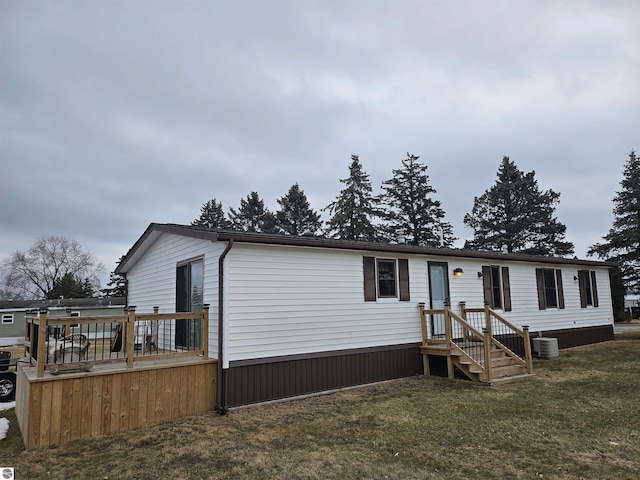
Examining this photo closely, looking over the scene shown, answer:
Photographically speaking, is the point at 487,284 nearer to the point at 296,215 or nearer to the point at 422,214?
the point at 422,214

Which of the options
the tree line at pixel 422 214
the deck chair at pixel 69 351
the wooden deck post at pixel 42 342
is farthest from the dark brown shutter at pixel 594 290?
the wooden deck post at pixel 42 342

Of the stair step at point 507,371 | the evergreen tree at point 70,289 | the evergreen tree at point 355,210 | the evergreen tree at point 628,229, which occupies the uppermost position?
the evergreen tree at point 355,210

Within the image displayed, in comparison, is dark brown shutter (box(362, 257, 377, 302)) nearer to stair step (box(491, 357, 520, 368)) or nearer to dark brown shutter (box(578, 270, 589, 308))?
stair step (box(491, 357, 520, 368))

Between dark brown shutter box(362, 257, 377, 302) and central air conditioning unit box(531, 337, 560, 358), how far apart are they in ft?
19.6

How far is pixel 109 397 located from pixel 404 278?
627 cm

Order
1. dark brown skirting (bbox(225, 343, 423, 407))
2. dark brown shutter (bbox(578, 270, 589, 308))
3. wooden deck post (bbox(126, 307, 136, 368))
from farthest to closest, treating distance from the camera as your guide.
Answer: dark brown shutter (bbox(578, 270, 589, 308)) < dark brown skirting (bbox(225, 343, 423, 407)) < wooden deck post (bbox(126, 307, 136, 368))

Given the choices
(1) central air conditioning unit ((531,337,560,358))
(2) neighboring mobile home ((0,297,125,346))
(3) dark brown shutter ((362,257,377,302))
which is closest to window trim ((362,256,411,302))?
(3) dark brown shutter ((362,257,377,302))

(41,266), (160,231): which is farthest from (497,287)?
(41,266)

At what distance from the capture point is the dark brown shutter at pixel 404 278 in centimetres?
912

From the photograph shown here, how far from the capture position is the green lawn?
13.3 feet

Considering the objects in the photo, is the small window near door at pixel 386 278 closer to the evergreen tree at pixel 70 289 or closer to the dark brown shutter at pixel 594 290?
the dark brown shutter at pixel 594 290

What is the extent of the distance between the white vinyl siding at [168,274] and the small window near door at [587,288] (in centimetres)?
1269

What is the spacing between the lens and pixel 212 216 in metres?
36.8

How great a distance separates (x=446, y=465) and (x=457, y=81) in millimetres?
12850
